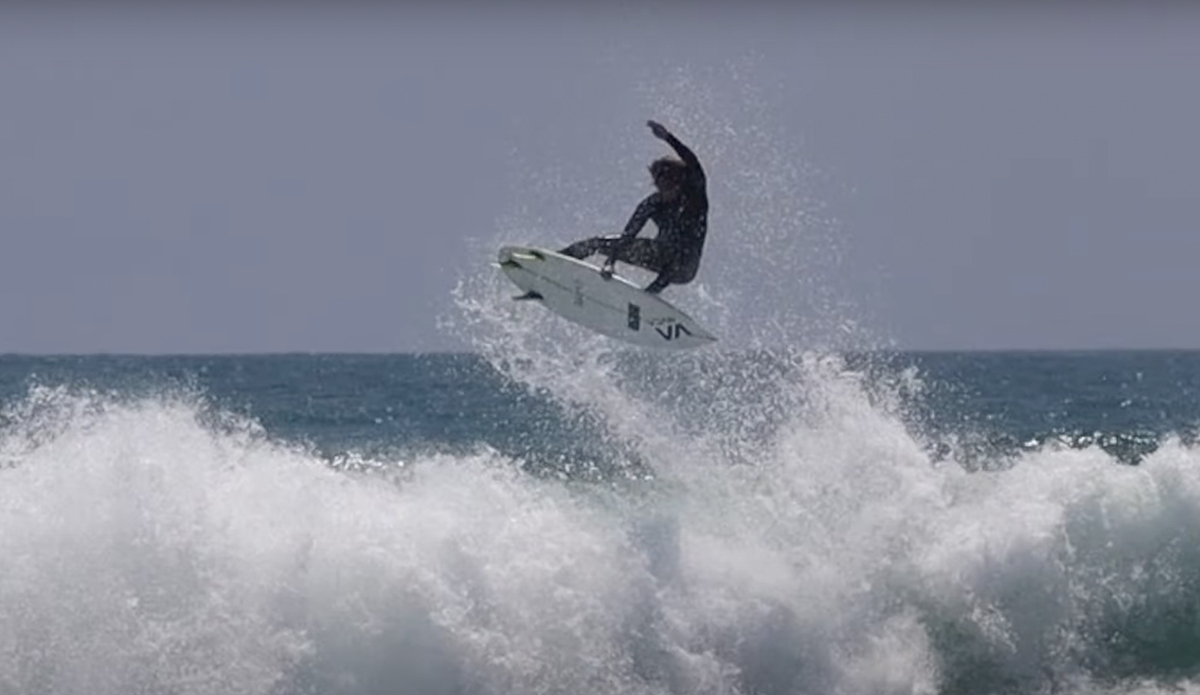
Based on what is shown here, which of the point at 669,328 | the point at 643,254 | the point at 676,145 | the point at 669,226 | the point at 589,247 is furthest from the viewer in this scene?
the point at 589,247

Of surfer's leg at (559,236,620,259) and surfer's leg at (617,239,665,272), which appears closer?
surfer's leg at (617,239,665,272)

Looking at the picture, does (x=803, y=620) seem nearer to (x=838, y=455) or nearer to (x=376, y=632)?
(x=838, y=455)

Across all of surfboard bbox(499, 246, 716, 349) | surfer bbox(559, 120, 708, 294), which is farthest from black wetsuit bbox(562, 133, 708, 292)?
surfboard bbox(499, 246, 716, 349)

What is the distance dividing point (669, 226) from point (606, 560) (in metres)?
2.59

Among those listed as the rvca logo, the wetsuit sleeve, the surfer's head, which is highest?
the wetsuit sleeve

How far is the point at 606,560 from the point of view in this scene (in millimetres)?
15828

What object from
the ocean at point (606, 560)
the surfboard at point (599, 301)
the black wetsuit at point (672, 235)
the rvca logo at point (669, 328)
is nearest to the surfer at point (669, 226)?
the black wetsuit at point (672, 235)

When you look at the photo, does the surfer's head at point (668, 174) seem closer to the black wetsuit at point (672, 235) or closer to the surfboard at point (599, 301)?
the black wetsuit at point (672, 235)

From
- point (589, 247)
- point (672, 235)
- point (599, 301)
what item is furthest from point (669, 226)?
point (599, 301)

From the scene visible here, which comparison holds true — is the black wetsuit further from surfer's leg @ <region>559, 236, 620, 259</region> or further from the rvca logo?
the rvca logo

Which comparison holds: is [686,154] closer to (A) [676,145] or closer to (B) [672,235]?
(A) [676,145]

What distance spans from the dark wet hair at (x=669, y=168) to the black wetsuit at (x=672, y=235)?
4cm

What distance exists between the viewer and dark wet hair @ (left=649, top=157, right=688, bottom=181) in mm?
15898

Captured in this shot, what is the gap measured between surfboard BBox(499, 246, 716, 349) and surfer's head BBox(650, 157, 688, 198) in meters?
1.06
